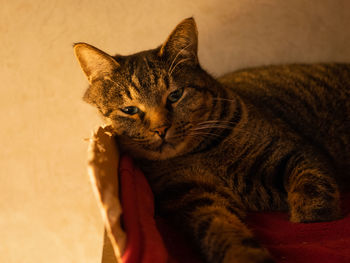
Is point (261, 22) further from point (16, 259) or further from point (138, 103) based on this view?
point (16, 259)

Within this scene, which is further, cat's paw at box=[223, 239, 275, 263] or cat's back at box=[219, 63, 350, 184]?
cat's back at box=[219, 63, 350, 184]

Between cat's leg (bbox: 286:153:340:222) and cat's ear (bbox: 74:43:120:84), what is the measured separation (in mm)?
679

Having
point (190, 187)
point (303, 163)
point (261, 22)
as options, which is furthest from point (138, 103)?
point (261, 22)

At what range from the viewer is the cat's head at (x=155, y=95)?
3.25 ft

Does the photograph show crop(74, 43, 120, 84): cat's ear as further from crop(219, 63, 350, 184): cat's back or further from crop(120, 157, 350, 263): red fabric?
crop(219, 63, 350, 184): cat's back

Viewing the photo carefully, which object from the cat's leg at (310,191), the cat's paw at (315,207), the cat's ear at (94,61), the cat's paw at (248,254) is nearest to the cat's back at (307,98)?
the cat's leg at (310,191)

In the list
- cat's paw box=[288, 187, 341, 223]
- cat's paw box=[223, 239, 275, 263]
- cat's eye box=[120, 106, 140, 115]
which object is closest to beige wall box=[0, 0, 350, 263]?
cat's eye box=[120, 106, 140, 115]

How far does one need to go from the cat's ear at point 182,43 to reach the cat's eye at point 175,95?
114mm

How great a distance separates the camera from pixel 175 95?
1.04 metres

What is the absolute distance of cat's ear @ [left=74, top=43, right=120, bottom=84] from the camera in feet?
3.22

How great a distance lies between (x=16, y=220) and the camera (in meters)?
1.48

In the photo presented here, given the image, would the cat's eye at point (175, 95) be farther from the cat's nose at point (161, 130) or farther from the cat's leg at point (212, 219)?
the cat's leg at point (212, 219)

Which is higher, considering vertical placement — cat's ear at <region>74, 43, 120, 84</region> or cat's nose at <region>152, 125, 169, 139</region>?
cat's ear at <region>74, 43, 120, 84</region>

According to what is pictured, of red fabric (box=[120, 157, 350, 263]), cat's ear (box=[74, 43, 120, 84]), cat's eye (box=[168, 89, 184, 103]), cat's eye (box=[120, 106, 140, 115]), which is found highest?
cat's ear (box=[74, 43, 120, 84])
